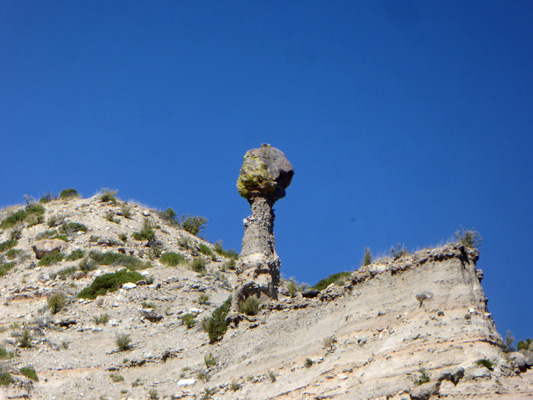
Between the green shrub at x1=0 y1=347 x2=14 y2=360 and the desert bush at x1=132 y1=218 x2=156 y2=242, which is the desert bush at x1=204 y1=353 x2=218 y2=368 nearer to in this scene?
the green shrub at x1=0 y1=347 x2=14 y2=360

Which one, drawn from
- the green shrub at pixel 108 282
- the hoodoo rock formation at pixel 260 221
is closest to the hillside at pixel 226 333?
the green shrub at pixel 108 282

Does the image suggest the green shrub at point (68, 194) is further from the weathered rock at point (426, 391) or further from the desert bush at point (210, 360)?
the weathered rock at point (426, 391)

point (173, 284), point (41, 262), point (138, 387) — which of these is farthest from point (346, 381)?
point (41, 262)

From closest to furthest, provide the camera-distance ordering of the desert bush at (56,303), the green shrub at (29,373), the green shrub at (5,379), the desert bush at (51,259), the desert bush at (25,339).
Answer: the green shrub at (5,379), the green shrub at (29,373), the desert bush at (25,339), the desert bush at (56,303), the desert bush at (51,259)

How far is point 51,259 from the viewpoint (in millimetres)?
32406

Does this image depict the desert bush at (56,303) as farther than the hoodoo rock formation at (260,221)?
Yes

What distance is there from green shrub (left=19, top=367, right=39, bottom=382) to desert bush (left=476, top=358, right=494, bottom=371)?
43.1 ft

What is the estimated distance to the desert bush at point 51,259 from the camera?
32.2 m

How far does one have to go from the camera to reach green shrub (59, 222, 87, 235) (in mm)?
35500

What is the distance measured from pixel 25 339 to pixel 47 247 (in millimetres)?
10078

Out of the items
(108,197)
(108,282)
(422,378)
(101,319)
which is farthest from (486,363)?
(108,197)

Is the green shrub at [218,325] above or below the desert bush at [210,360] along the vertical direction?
above

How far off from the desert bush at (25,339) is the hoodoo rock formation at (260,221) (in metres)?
6.73

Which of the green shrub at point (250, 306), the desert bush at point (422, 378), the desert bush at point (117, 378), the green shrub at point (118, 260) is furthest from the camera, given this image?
the green shrub at point (118, 260)
